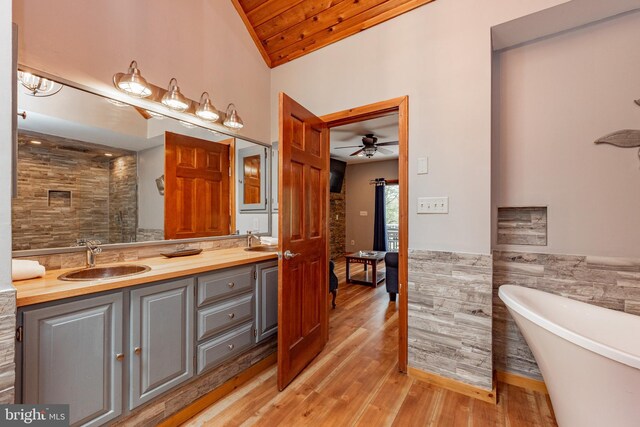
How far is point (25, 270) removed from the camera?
1.21 metres

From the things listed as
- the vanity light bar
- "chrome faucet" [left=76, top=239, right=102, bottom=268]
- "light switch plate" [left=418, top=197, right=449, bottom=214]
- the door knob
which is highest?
the vanity light bar

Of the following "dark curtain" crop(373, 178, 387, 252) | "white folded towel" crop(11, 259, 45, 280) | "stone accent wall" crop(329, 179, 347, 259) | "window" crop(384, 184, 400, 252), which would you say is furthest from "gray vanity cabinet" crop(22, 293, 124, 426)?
"window" crop(384, 184, 400, 252)

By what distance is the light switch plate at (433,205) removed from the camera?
1876mm

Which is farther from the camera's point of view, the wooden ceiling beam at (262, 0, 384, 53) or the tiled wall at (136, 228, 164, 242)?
the wooden ceiling beam at (262, 0, 384, 53)

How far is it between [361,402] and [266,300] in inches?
36.7

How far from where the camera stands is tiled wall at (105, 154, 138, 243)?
5.62 feet

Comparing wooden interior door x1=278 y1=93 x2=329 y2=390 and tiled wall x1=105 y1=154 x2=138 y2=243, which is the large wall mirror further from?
wooden interior door x1=278 y1=93 x2=329 y2=390

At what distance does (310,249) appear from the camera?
215cm

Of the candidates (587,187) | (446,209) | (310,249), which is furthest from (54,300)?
(587,187)

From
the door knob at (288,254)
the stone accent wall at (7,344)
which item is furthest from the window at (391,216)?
the stone accent wall at (7,344)

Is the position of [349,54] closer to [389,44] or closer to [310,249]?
[389,44]

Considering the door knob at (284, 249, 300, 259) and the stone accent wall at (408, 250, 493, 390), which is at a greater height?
the door knob at (284, 249, 300, 259)

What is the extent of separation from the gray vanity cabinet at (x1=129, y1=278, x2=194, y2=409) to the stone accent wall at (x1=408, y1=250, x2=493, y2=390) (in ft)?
4.97

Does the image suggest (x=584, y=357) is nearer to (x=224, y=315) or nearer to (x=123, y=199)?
(x=224, y=315)
